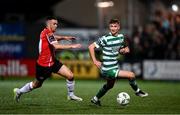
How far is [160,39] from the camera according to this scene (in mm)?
29156

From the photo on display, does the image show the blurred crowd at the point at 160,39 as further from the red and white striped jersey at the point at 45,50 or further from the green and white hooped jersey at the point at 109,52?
the green and white hooped jersey at the point at 109,52

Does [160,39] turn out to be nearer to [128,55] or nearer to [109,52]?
[128,55]

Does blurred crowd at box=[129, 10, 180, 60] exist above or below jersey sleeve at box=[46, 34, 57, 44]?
below

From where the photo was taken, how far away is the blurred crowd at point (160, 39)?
28.7 meters

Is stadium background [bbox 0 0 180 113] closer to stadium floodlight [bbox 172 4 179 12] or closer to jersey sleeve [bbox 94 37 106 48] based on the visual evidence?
stadium floodlight [bbox 172 4 179 12]

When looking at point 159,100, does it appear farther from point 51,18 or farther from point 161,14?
point 161,14

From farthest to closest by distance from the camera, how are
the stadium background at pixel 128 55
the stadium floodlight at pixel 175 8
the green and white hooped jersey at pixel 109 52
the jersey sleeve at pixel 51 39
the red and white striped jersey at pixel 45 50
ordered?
the stadium floodlight at pixel 175 8
the stadium background at pixel 128 55
the red and white striped jersey at pixel 45 50
the jersey sleeve at pixel 51 39
the green and white hooped jersey at pixel 109 52

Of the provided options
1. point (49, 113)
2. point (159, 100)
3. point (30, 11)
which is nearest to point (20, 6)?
point (30, 11)

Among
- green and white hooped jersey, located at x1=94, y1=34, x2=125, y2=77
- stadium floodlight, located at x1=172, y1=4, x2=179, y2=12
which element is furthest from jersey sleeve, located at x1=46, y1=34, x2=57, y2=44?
stadium floodlight, located at x1=172, y1=4, x2=179, y2=12

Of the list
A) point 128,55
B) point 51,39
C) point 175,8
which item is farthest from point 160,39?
point 51,39

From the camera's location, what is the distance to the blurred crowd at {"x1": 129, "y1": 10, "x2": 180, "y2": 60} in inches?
1130

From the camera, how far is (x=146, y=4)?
120 feet

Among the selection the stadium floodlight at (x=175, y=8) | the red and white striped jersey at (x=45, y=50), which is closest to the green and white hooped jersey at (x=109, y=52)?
the red and white striped jersey at (x=45, y=50)

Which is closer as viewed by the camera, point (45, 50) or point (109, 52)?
point (109, 52)
